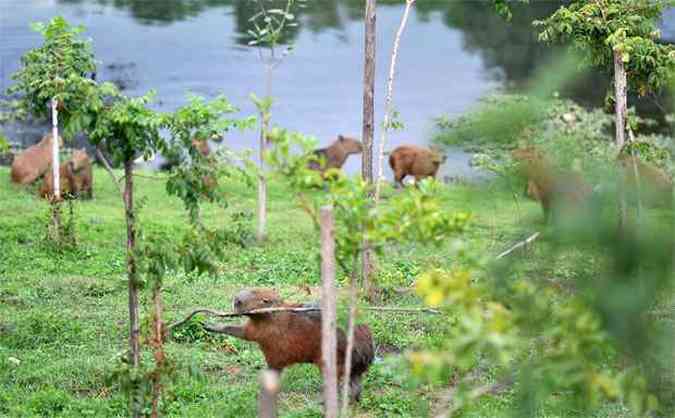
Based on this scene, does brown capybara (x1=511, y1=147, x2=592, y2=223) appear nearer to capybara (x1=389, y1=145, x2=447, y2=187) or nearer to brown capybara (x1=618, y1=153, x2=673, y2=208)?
brown capybara (x1=618, y1=153, x2=673, y2=208)

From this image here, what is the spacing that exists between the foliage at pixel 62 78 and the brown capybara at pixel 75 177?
734 cm

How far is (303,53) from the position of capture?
24016 millimetres

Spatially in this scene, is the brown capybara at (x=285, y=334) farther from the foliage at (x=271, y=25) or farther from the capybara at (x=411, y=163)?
the capybara at (x=411, y=163)

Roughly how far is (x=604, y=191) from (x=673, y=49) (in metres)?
5.31

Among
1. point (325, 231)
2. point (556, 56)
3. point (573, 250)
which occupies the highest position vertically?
point (556, 56)

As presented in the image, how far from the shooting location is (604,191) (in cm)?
180

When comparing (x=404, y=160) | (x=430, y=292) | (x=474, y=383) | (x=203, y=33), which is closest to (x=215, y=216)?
(x=404, y=160)

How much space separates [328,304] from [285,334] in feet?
8.38

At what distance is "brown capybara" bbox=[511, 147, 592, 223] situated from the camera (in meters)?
1.75

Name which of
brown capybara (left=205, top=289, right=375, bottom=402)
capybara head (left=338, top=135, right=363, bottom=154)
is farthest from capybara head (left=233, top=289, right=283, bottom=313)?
capybara head (left=338, top=135, right=363, bottom=154)

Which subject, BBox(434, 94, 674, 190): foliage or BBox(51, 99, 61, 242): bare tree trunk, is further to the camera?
BBox(51, 99, 61, 242): bare tree trunk

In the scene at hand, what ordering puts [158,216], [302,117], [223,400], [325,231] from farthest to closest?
[302,117], [158,216], [223,400], [325,231]

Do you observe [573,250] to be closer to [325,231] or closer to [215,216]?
[325,231]

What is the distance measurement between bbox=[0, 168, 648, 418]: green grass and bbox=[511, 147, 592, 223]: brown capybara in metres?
0.77
